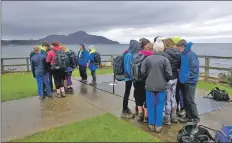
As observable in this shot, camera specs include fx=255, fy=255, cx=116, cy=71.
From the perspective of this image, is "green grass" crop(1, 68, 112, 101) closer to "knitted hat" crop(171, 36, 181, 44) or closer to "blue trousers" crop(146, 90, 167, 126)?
"blue trousers" crop(146, 90, 167, 126)

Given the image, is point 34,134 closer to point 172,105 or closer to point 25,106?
point 25,106

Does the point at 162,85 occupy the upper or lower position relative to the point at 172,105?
upper

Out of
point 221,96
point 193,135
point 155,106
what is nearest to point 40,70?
point 155,106

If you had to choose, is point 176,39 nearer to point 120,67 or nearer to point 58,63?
point 120,67

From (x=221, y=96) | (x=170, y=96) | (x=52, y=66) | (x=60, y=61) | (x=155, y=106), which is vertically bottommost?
(x=221, y=96)

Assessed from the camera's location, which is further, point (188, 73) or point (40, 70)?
point (40, 70)

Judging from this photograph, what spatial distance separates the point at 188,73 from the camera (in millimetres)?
4887

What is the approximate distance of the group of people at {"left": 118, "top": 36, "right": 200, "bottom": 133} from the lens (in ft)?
14.8

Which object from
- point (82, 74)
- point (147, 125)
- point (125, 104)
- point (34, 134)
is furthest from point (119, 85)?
point (34, 134)

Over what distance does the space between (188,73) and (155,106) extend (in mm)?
931

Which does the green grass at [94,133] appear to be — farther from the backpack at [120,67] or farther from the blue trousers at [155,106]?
the backpack at [120,67]

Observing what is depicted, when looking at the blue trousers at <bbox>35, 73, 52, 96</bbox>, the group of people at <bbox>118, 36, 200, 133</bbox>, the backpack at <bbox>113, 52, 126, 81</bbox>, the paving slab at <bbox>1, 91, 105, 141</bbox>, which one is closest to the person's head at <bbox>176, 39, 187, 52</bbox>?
the group of people at <bbox>118, 36, 200, 133</bbox>

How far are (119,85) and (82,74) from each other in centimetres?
166

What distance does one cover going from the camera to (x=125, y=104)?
5.41m
